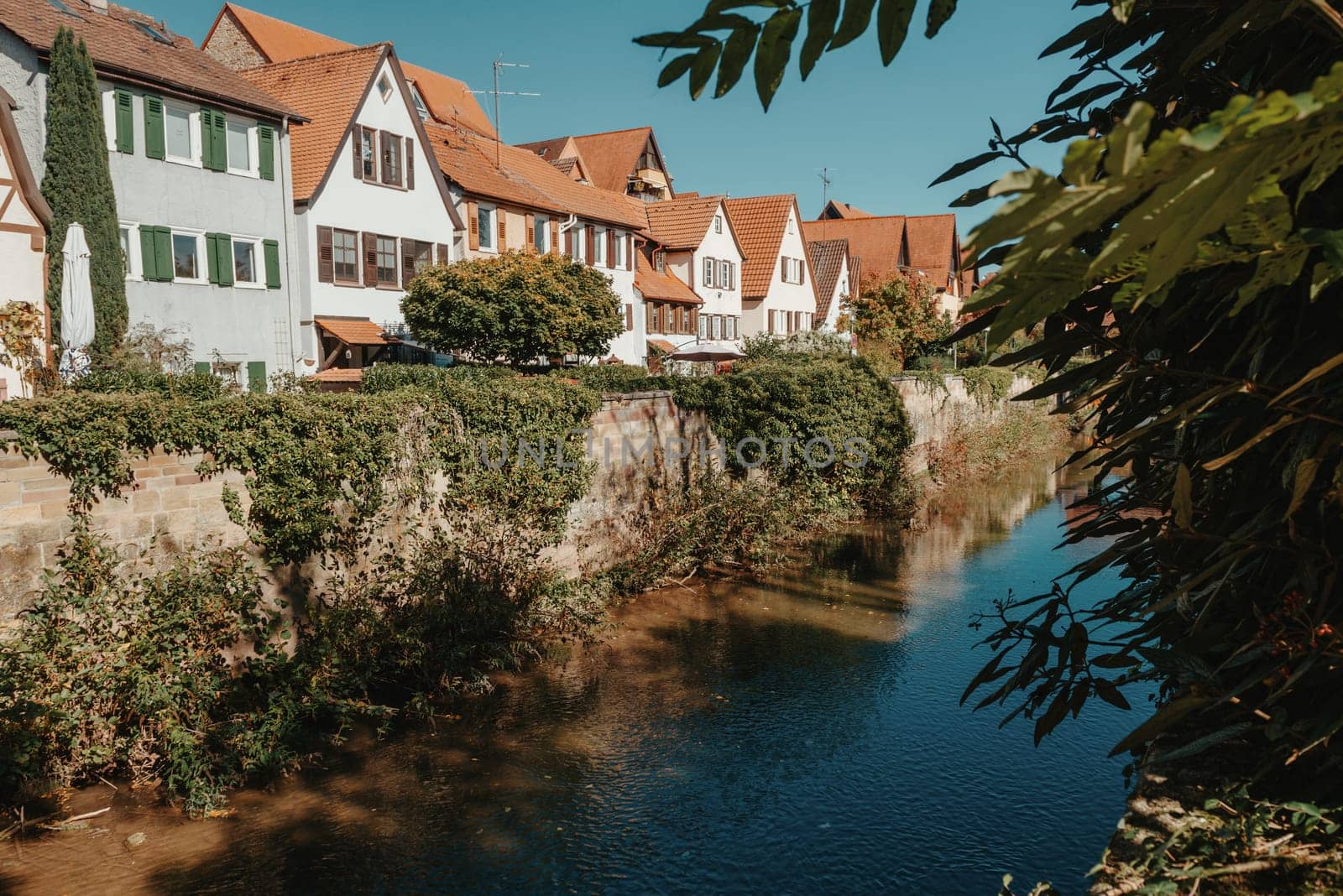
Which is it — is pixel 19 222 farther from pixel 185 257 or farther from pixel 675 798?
pixel 675 798

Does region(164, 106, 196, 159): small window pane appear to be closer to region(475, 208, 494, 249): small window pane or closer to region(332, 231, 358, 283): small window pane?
region(332, 231, 358, 283): small window pane

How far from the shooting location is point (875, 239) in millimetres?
61781

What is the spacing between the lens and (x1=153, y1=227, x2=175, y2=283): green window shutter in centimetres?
2177

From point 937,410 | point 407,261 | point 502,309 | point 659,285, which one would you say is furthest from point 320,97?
point 937,410

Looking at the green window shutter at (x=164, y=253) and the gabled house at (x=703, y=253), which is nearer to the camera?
the green window shutter at (x=164, y=253)

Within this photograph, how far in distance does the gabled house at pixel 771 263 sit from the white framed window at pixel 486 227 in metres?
18.1

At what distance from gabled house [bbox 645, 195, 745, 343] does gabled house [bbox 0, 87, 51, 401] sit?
25.9m

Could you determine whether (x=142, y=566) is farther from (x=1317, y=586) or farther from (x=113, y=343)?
(x=113, y=343)

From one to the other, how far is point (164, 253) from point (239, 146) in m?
3.43

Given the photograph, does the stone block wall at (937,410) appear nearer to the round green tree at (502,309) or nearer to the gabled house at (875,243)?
the round green tree at (502,309)

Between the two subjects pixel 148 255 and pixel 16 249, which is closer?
pixel 16 249

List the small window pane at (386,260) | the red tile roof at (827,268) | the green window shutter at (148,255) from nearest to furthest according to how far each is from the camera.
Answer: the green window shutter at (148,255)
the small window pane at (386,260)
the red tile roof at (827,268)

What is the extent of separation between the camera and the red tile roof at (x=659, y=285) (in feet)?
129

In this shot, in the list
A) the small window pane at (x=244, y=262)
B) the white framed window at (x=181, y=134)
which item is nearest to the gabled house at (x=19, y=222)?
the white framed window at (x=181, y=134)
